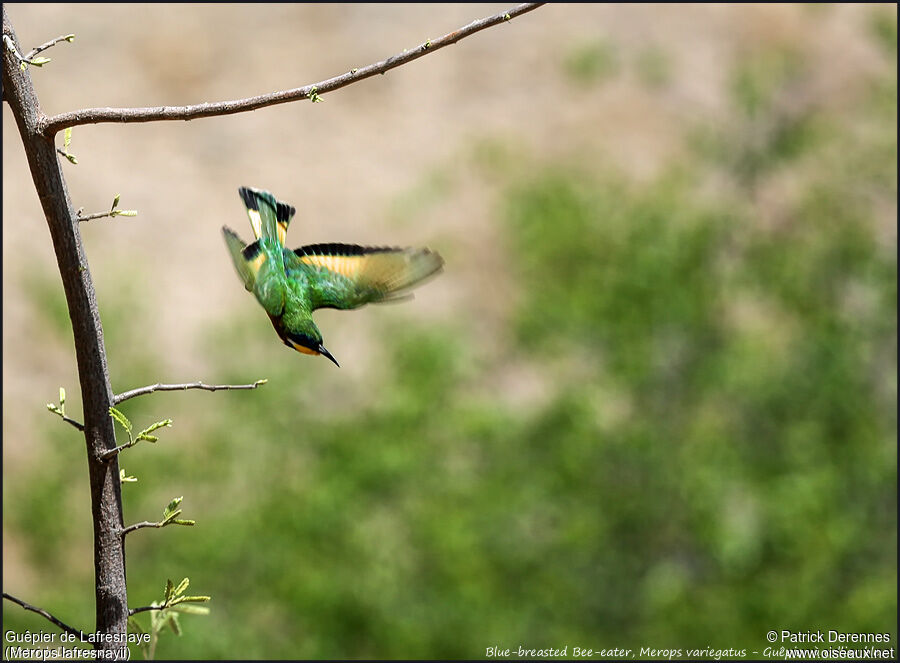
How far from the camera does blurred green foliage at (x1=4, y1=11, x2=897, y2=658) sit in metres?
7.28

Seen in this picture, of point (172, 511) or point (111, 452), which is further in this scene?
point (172, 511)

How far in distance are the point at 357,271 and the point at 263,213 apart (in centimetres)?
17

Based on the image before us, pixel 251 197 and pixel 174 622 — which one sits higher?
pixel 251 197

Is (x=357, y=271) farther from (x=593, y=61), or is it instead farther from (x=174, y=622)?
(x=593, y=61)

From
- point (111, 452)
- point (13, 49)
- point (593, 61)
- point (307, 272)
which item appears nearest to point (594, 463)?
point (593, 61)

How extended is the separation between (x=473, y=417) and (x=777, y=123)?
3.41m

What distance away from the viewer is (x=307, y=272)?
1685 mm

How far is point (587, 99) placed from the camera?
46.6 ft

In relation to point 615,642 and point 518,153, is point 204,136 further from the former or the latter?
point 615,642

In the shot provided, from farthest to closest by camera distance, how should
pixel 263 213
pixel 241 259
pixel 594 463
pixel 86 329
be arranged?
1. pixel 594 463
2. pixel 263 213
3. pixel 241 259
4. pixel 86 329

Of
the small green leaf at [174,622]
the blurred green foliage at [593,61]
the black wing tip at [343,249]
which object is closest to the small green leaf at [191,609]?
the small green leaf at [174,622]

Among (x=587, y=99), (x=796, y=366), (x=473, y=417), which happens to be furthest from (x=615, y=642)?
(x=587, y=99)

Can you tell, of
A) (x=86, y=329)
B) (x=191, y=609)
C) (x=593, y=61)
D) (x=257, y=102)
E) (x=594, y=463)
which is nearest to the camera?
(x=257, y=102)

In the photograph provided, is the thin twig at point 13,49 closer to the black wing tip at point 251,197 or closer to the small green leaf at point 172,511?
the black wing tip at point 251,197
